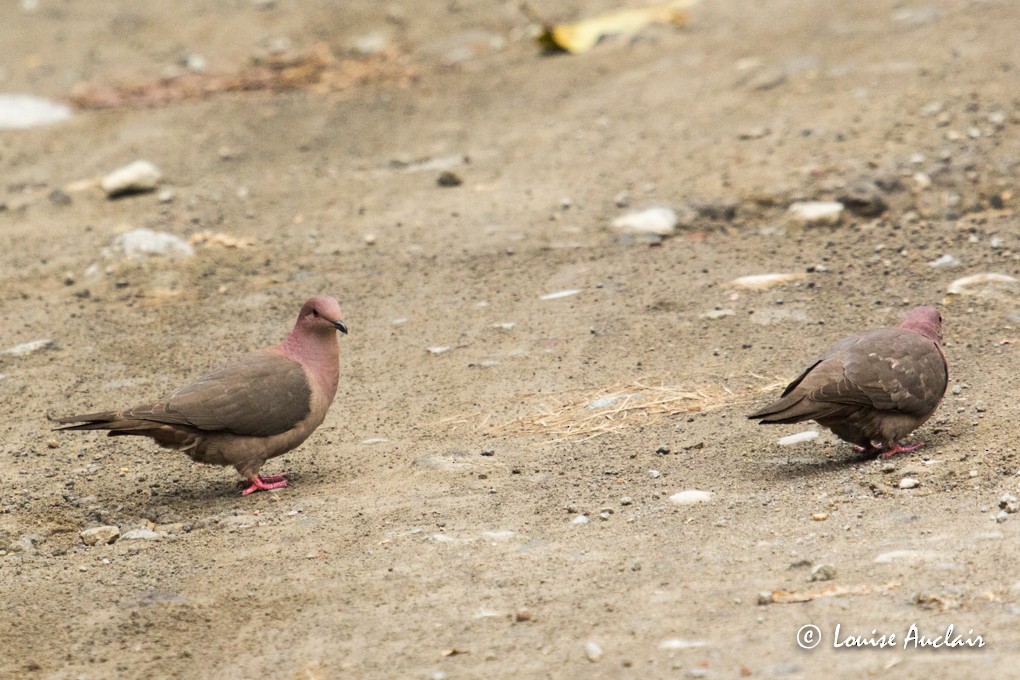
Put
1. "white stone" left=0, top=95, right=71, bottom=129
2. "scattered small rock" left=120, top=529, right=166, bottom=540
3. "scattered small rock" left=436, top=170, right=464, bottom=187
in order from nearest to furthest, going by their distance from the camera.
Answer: "scattered small rock" left=120, top=529, right=166, bottom=540
"scattered small rock" left=436, top=170, right=464, bottom=187
"white stone" left=0, top=95, right=71, bottom=129

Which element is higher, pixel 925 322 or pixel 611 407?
pixel 925 322

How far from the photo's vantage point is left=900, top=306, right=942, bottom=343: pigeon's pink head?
546 cm

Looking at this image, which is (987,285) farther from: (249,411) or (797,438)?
(249,411)

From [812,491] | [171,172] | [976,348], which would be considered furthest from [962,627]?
[171,172]

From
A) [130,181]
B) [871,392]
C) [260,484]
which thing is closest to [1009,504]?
[871,392]

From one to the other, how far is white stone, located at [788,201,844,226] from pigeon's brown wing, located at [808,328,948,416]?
9.38 ft

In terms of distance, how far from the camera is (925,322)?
5473 millimetres

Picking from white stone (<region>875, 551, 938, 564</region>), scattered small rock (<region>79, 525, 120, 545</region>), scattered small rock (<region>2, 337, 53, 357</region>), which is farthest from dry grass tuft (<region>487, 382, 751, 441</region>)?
scattered small rock (<region>2, 337, 53, 357</region>)

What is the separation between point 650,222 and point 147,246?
3.18m

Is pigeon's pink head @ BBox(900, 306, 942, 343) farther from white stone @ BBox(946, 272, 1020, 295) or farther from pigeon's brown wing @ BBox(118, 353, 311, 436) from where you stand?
pigeon's brown wing @ BBox(118, 353, 311, 436)

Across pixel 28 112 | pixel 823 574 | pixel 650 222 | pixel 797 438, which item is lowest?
pixel 797 438

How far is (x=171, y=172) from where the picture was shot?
997 cm

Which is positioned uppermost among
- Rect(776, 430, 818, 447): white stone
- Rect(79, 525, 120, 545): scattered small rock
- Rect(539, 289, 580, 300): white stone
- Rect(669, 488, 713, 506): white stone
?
Rect(79, 525, 120, 545): scattered small rock

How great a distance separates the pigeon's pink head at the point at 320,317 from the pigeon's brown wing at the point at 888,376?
76.1 inches
